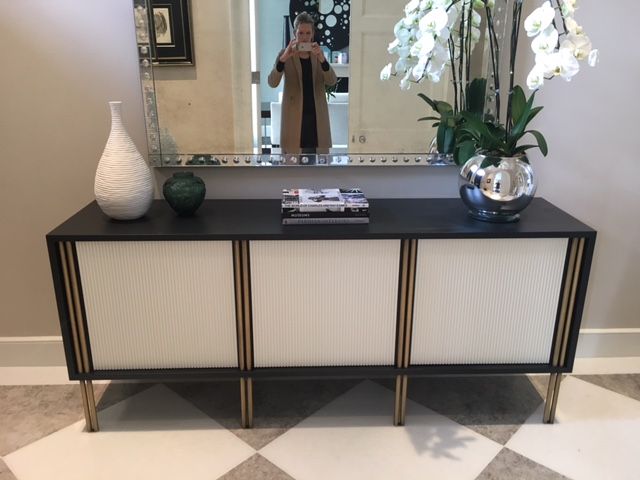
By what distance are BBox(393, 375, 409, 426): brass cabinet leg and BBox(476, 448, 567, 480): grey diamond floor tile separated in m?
0.29

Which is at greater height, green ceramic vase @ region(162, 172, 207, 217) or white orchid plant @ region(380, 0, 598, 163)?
white orchid plant @ region(380, 0, 598, 163)

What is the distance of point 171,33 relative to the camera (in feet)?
5.36

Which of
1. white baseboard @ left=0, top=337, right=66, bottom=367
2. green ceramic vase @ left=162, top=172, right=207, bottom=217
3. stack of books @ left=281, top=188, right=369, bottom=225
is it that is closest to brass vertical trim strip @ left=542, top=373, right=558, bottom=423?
stack of books @ left=281, top=188, right=369, bottom=225

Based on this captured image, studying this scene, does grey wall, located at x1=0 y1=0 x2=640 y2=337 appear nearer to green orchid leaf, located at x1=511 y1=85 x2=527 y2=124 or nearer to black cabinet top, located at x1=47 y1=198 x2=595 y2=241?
black cabinet top, located at x1=47 y1=198 x2=595 y2=241

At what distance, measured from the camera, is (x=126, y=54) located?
1655 millimetres

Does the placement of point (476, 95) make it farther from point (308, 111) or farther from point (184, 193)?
point (184, 193)

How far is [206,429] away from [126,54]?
1.20 meters

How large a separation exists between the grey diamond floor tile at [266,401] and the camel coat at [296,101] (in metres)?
0.83

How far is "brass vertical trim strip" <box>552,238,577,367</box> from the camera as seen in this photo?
151 cm

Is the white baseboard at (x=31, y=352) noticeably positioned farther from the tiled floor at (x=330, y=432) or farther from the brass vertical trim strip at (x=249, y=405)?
the brass vertical trim strip at (x=249, y=405)

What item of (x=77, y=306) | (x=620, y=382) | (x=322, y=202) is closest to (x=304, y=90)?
(x=322, y=202)

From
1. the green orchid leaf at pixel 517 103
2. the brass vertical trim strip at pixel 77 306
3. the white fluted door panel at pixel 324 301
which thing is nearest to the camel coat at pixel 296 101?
the white fluted door panel at pixel 324 301

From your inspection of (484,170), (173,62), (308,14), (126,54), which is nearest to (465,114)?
(484,170)

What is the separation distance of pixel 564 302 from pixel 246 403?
1.01m
